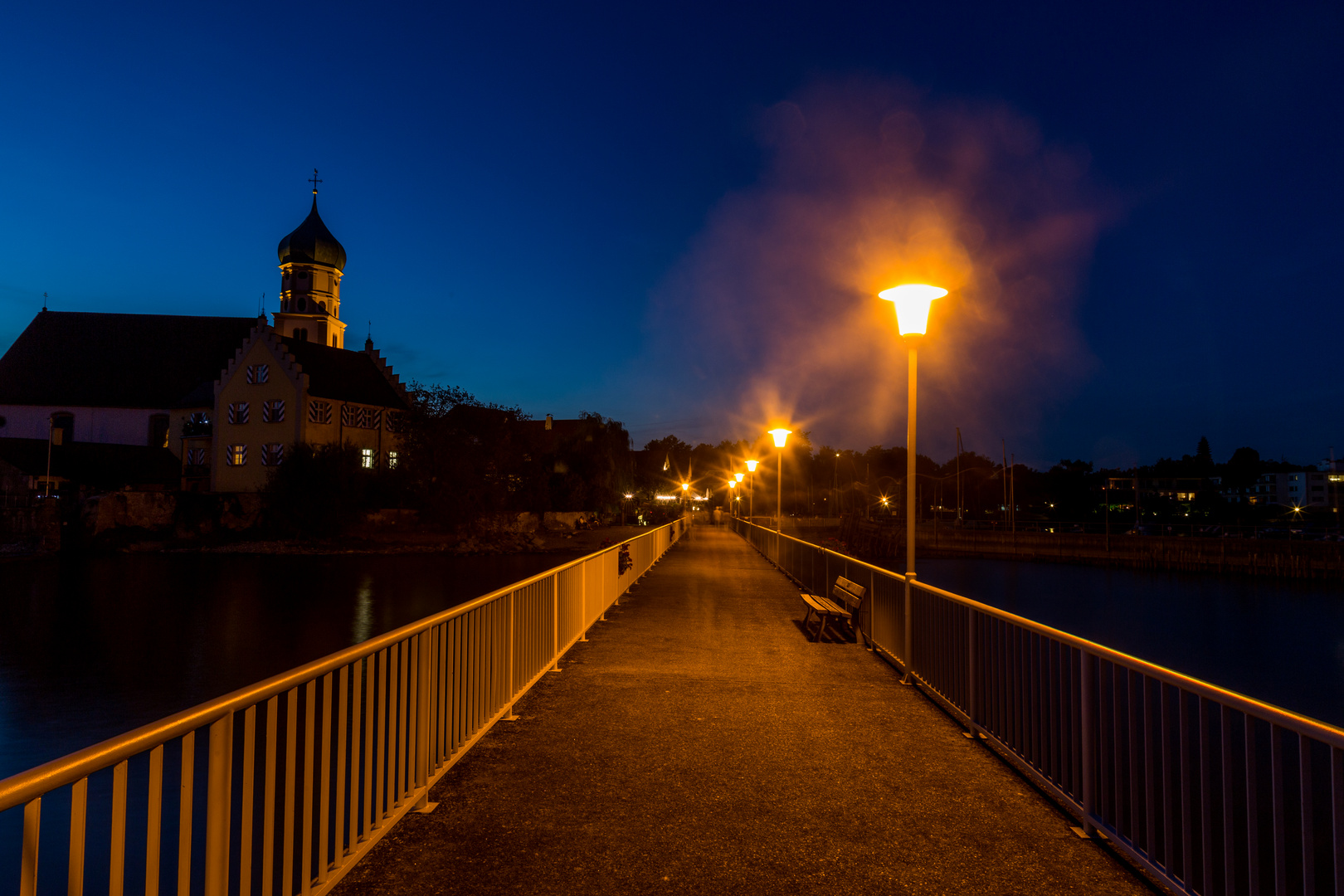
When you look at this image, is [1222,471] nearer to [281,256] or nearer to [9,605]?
[281,256]

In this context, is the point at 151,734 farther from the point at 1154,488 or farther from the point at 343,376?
the point at 1154,488

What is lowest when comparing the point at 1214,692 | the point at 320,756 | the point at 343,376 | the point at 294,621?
the point at 294,621

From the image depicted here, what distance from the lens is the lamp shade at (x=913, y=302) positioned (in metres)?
8.47

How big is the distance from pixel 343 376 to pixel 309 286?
18.7 metres

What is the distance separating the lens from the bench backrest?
10.2 metres

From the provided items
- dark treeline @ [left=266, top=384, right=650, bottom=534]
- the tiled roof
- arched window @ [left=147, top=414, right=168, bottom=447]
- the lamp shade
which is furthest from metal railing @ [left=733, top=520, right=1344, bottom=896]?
arched window @ [left=147, top=414, right=168, bottom=447]

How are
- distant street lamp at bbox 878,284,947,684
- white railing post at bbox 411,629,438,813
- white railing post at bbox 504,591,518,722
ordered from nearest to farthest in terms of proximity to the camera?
1. white railing post at bbox 411,629,438,813
2. white railing post at bbox 504,591,518,722
3. distant street lamp at bbox 878,284,947,684

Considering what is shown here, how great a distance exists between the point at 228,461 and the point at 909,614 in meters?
55.3

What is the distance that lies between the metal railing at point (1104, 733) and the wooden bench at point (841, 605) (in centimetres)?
19

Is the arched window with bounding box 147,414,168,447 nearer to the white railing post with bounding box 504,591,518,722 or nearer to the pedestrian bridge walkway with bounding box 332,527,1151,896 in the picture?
the pedestrian bridge walkway with bounding box 332,527,1151,896

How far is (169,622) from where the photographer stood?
2534 centimetres

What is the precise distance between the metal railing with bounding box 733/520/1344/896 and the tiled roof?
51732mm

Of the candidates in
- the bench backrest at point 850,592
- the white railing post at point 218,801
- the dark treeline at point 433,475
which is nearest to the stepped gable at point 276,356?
the dark treeline at point 433,475

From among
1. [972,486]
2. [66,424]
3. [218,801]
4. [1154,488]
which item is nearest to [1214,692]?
[218,801]
